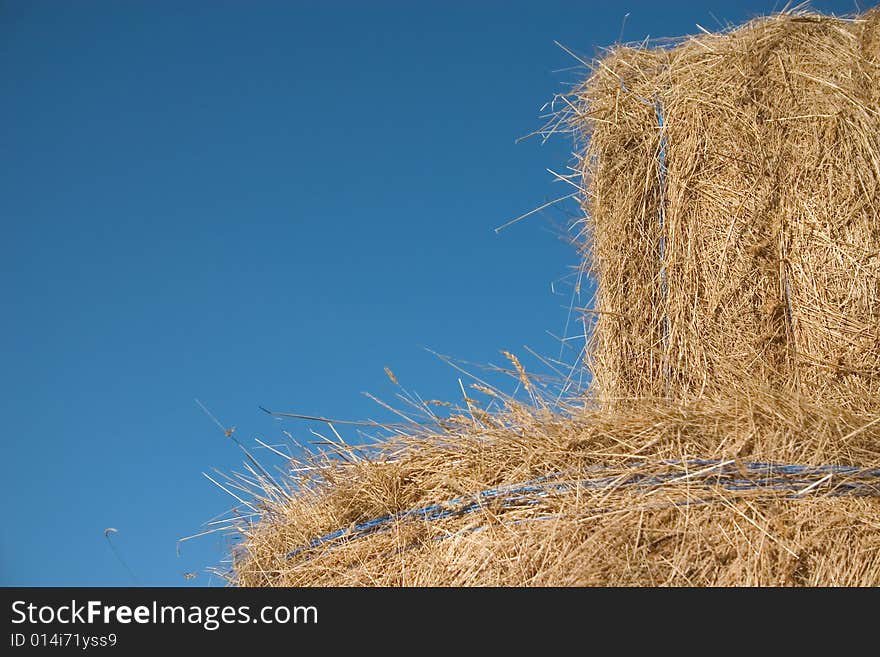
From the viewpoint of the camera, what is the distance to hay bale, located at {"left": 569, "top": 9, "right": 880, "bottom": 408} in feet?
11.1

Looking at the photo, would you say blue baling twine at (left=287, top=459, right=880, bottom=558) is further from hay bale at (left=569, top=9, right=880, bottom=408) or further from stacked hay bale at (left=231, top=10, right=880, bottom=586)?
hay bale at (left=569, top=9, right=880, bottom=408)

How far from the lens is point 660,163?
3889 mm

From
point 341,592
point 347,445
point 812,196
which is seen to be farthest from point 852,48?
point 341,592

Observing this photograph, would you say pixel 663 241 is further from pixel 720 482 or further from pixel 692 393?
pixel 720 482

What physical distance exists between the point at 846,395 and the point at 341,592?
1.83 meters

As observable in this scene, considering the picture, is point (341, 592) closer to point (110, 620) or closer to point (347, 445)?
point (110, 620)

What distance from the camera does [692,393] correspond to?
3.55 m

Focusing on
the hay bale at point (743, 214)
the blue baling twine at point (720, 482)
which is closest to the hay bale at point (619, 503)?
the blue baling twine at point (720, 482)

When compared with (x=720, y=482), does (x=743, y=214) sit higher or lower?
higher

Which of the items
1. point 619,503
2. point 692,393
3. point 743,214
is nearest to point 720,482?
point 619,503

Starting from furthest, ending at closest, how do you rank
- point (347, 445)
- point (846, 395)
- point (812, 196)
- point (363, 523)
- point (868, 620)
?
point (812, 196) < point (846, 395) < point (347, 445) < point (363, 523) < point (868, 620)

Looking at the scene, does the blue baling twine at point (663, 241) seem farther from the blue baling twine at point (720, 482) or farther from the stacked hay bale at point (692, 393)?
the blue baling twine at point (720, 482)

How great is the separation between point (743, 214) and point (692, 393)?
653mm

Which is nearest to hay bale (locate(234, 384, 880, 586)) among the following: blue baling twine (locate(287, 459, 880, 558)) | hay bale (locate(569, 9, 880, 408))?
blue baling twine (locate(287, 459, 880, 558))
